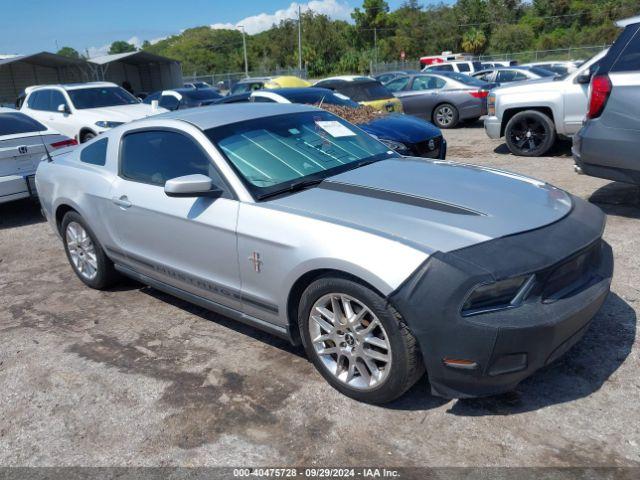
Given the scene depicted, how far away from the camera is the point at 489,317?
8.38 feet

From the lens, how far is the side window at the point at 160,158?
12.2 feet

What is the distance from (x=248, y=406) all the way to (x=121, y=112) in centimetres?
909

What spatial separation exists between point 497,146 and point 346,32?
230 feet

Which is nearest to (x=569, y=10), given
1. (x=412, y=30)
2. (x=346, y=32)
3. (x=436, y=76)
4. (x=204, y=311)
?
(x=412, y=30)

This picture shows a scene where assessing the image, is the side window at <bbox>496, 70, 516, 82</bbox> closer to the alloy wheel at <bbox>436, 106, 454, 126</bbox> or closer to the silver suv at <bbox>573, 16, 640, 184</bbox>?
the alloy wheel at <bbox>436, 106, 454, 126</bbox>

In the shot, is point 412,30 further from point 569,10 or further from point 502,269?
point 502,269

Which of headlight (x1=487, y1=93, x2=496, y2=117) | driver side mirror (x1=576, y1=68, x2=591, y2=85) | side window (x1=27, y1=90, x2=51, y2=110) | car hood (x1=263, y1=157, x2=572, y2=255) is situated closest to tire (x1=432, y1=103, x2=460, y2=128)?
headlight (x1=487, y1=93, x2=496, y2=117)

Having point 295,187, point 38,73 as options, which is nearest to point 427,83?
point 295,187

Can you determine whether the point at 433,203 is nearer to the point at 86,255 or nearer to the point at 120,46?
the point at 86,255

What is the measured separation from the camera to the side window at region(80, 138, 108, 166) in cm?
460

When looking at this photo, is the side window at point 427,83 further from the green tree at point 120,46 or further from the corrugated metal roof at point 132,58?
the green tree at point 120,46

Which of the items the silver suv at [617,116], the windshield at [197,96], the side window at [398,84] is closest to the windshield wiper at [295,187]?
the silver suv at [617,116]

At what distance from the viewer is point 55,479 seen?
2.66 m

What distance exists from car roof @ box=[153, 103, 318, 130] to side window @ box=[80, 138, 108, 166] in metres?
0.60
